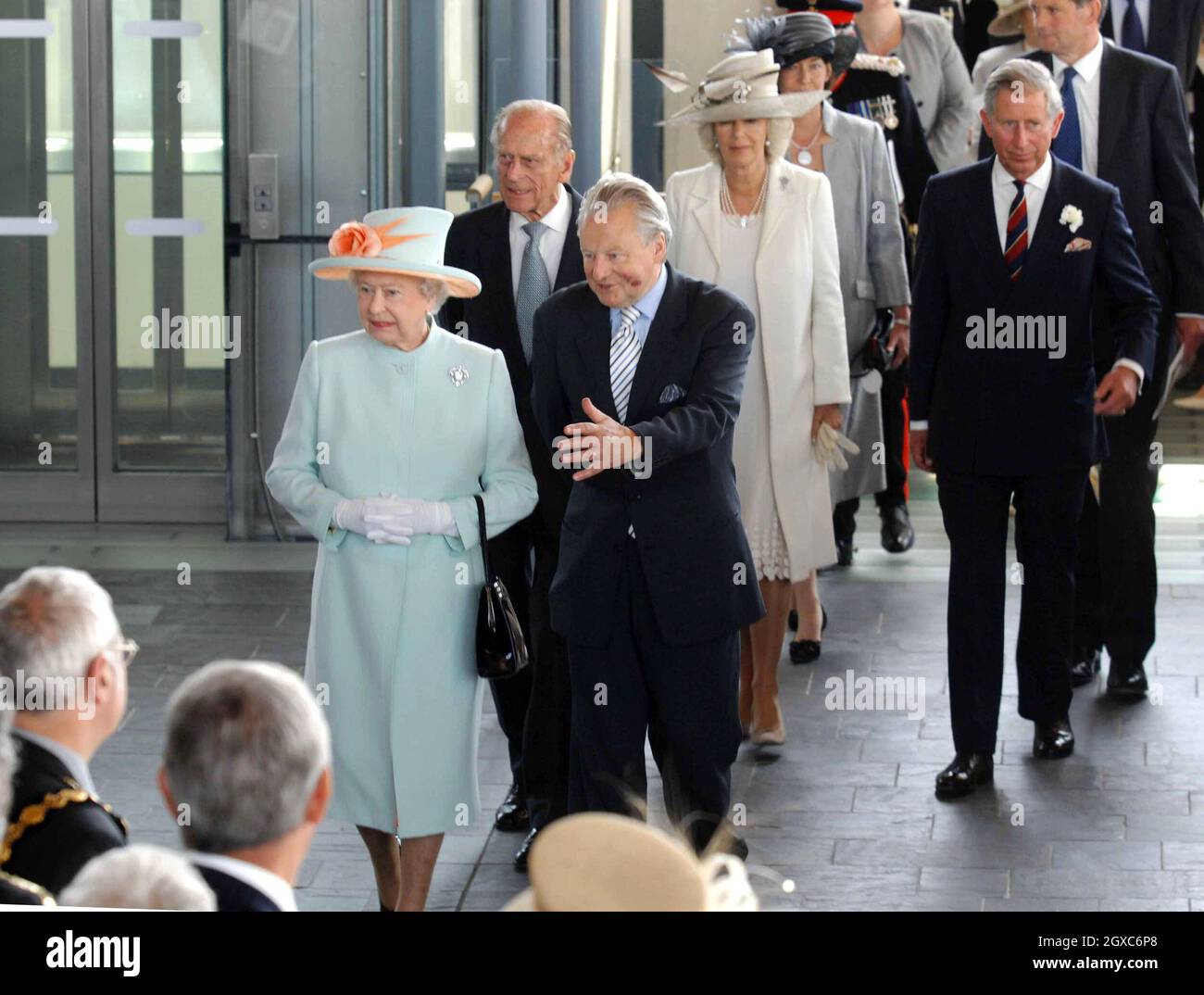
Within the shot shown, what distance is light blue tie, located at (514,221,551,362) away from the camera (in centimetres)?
544

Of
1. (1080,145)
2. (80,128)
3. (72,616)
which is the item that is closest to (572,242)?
(1080,145)

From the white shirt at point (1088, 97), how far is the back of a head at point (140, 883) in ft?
16.4

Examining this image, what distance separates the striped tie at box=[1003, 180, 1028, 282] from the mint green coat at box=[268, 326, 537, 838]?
1.71 metres

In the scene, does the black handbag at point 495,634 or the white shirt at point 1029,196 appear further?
the white shirt at point 1029,196

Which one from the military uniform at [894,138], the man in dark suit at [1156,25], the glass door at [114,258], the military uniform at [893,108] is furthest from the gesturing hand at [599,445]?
the glass door at [114,258]

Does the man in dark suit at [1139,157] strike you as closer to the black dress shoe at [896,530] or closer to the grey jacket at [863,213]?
the grey jacket at [863,213]

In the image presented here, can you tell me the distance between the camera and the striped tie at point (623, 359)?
4809mm

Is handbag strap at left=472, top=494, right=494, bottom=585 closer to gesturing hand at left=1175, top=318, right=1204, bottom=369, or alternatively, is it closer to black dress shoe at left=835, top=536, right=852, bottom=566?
gesturing hand at left=1175, top=318, right=1204, bottom=369

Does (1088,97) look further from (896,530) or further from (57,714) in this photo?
(57,714)

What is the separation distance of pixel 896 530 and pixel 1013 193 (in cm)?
356

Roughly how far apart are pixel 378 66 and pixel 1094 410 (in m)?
4.49

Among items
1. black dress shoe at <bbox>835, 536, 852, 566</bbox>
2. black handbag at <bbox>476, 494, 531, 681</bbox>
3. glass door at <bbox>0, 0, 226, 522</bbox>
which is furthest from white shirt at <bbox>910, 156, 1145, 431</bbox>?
glass door at <bbox>0, 0, 226, 522</bbox>

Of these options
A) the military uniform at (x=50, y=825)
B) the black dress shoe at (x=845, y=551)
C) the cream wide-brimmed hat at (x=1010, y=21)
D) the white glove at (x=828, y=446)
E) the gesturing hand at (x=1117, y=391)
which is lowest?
the black dress shoe at (x=845, y=551)

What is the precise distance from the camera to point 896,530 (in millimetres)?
9195
